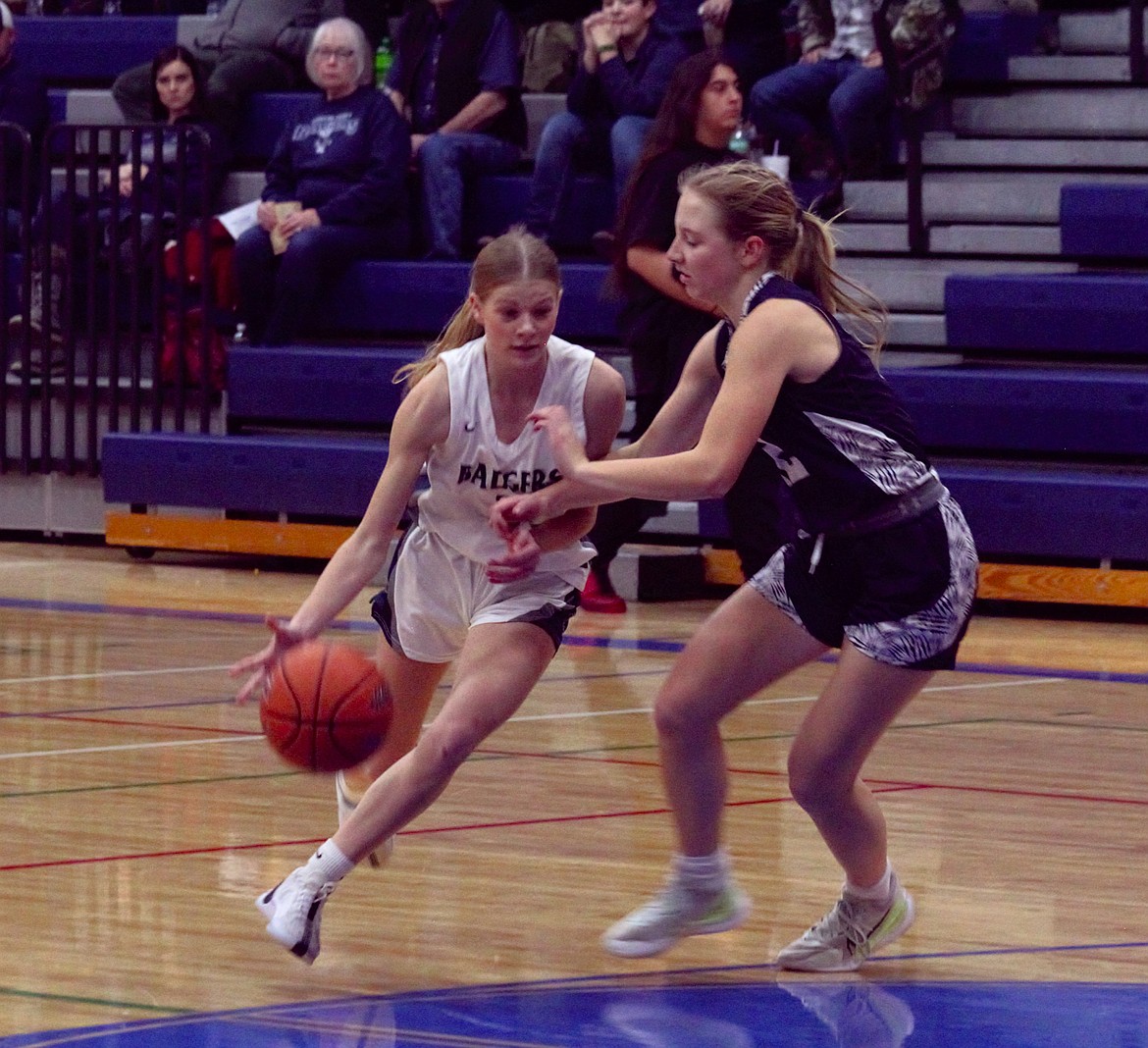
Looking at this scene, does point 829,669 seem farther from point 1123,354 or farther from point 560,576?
point 560,576

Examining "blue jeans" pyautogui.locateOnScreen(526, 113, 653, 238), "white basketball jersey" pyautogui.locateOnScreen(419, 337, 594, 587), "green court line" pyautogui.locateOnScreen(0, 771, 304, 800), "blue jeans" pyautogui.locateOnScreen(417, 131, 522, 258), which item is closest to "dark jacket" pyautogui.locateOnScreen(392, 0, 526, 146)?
Result: "blue jeans" pyautogui.locateOnScreen(417, 131, 522, 258)

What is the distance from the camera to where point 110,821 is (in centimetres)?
480

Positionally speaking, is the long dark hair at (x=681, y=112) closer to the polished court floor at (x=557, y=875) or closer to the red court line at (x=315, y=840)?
the polished court floor at (x=557, y=875)

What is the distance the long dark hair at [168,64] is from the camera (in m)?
10.9

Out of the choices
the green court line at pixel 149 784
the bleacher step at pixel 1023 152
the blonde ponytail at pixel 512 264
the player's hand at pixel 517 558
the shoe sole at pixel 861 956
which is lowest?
the green court line at pixel 149 784

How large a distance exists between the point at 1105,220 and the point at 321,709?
6472 mm

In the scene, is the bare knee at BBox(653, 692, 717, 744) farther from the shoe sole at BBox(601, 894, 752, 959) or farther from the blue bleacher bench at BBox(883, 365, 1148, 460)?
the blue bleacher bench at BBox(883, 365, 1148, 460)

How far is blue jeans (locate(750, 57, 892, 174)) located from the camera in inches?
389

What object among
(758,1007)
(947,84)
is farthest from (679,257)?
(947,84)

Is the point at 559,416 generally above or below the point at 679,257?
below

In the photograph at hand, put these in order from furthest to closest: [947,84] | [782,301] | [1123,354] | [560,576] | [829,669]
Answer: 1. [947,84]
2. [1123,354]
3. [829,669]
4. [560,576]
5. [782,301]

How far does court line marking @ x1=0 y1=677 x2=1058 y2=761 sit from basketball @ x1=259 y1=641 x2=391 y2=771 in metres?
1.89

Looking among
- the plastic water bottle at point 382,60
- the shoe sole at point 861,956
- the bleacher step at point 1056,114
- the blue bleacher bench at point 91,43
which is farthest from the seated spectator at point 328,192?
the shoe sole at point 861,956

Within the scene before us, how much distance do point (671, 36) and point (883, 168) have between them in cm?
121
